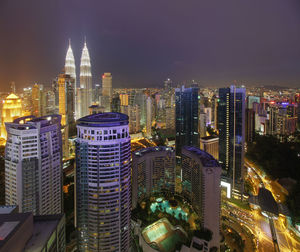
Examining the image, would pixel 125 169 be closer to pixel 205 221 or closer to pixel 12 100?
pixel 205 221

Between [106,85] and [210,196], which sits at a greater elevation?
→ [106,85]

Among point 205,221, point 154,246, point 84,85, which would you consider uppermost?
point 84,85

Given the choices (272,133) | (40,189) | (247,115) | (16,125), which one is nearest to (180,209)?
(40,189)

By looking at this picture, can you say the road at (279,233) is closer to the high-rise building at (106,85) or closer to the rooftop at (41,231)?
the rooftop at (41,231)

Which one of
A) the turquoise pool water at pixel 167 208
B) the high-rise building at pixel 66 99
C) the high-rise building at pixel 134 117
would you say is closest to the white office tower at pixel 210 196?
the turquoise pool water at pixel 167 208

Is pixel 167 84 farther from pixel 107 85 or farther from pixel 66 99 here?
pixel 66 99

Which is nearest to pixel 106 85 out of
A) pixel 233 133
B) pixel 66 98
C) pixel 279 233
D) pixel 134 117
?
pixel 134 117

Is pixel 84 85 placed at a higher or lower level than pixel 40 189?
higher
